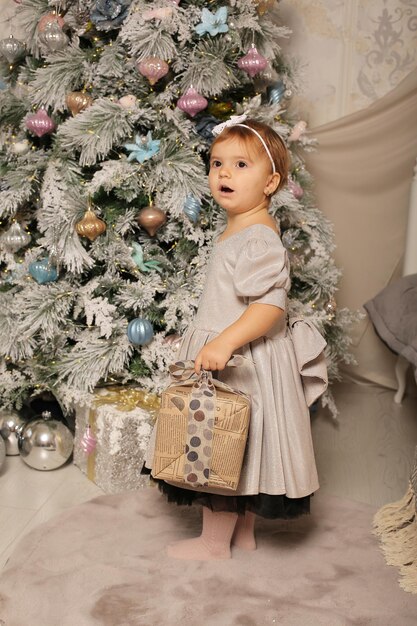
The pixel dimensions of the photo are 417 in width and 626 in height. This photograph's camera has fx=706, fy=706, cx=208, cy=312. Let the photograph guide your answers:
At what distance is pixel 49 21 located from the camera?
209cm

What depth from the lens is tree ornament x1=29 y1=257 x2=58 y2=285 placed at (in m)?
2.15

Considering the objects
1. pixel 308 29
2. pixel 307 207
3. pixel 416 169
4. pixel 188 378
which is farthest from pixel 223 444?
pixel 308 29

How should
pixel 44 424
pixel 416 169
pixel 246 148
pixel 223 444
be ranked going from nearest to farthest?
pixel 223 444
pixel 246 148
pixel 44 424
pixel 416 169

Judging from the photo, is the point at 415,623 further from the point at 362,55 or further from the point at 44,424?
the point at 362,55

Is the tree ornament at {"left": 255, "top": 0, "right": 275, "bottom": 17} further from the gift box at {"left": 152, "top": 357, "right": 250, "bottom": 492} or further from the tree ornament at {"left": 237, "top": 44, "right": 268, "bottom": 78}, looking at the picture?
the gift box at {"left": 152, "top": 357, "right": 250, "bottom": 492}

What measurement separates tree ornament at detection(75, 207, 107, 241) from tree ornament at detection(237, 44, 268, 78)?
0.62 metres

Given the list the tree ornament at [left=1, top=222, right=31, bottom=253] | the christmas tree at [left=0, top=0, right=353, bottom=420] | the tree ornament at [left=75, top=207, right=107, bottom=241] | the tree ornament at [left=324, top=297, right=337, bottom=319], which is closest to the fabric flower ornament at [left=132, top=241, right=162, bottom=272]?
the christmas tree at [left=0, top=0, right=353, bottom=420]

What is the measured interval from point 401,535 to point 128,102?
1417 millimetres

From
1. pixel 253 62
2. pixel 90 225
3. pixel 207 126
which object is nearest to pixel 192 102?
pixel 207 126

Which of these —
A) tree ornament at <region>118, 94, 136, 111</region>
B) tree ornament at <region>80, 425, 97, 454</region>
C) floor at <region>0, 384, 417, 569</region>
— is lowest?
floor at <region>0, 384, 417, 569</region>

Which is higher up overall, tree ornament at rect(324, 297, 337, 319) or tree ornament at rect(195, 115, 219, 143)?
tree ornament at rect(195, 115, 219, 143)

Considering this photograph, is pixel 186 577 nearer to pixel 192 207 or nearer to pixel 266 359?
pixel 266 359

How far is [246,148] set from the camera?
1.58 m

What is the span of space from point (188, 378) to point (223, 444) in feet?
0.55
